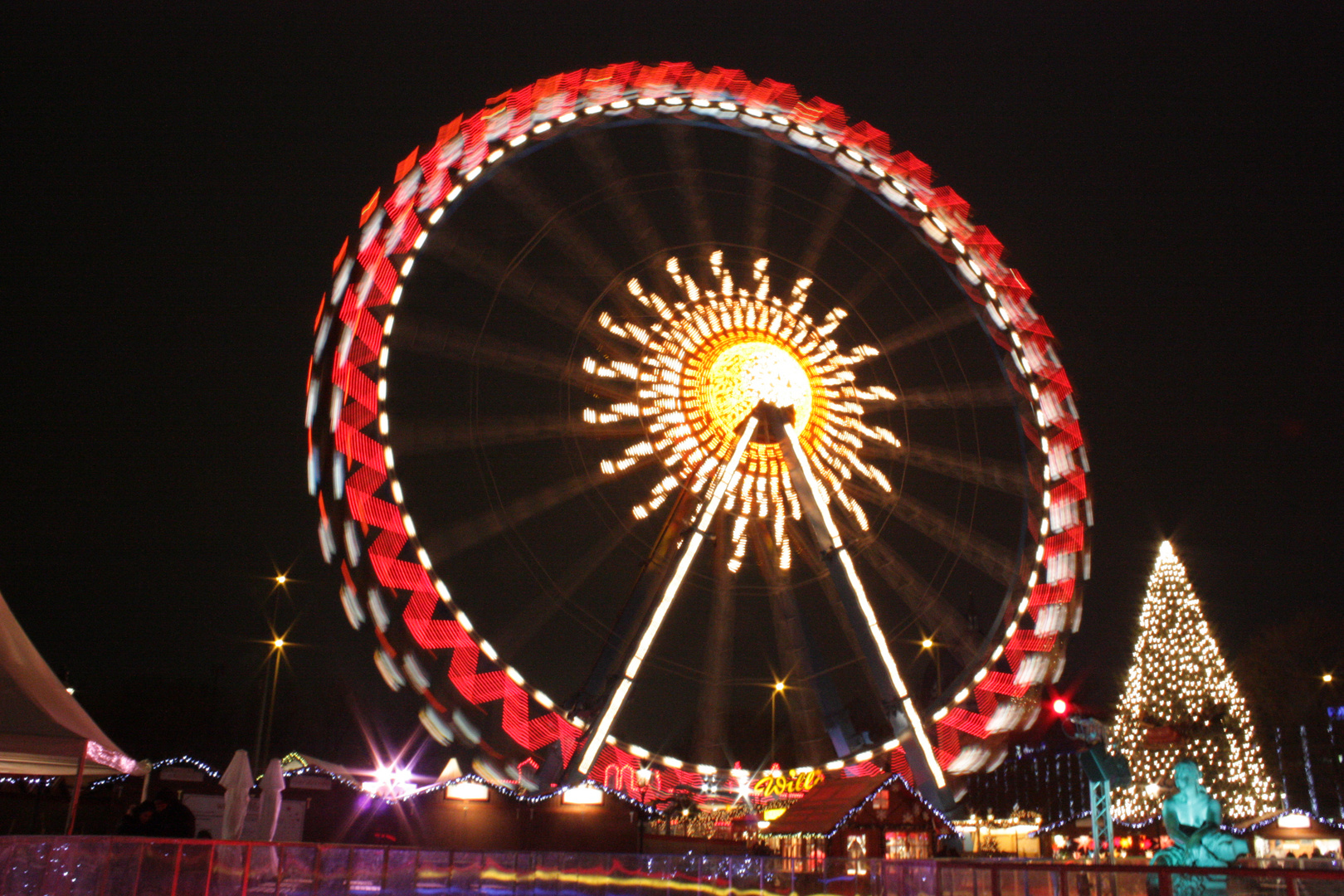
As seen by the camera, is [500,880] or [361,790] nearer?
[500,880]

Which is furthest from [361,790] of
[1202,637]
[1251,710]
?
[1251,710]

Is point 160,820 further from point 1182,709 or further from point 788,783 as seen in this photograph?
point 1182,709

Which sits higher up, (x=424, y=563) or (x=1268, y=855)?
(x=424, y=563)

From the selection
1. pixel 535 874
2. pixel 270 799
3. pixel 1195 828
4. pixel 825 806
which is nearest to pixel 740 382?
pixel 825 806

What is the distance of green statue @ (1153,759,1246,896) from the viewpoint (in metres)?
9.67

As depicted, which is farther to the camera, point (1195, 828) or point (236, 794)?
point (236, 794)

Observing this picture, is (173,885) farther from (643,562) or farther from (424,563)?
(643,562)

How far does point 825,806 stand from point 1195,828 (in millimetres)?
8154

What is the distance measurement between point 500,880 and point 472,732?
13.7 feet

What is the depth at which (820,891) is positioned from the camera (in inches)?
479

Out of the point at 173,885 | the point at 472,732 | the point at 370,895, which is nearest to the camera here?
the point at 173,885

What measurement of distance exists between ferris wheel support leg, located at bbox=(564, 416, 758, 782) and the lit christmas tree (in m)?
21.5

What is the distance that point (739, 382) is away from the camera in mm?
19891

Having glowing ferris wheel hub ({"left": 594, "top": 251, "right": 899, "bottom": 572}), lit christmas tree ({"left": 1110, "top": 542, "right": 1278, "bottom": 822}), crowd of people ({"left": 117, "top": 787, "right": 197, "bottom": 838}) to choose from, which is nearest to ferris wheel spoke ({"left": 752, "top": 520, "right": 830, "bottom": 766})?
glowing ferris wheel hub ({"left": 594, "top": 251, "right": 899, "bottom": 572})
